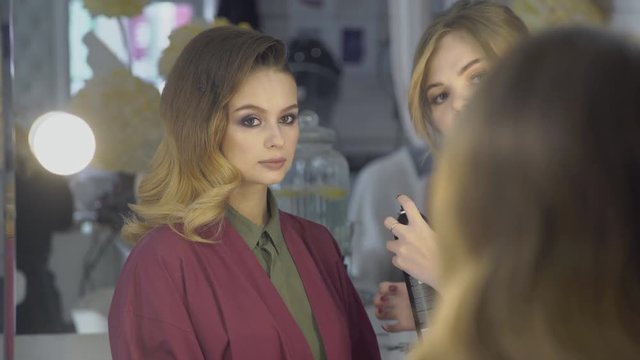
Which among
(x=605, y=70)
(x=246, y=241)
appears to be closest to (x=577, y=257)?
(x=605, y=70)

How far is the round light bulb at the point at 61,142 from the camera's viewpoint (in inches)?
94.0

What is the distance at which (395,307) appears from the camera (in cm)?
176

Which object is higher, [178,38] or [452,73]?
[178,38]

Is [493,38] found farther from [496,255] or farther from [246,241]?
[496,255]

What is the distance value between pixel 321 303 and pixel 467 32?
490 millimetres

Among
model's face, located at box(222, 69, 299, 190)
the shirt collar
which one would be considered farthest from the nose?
the shirt collar

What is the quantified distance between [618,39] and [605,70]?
35 millimetres

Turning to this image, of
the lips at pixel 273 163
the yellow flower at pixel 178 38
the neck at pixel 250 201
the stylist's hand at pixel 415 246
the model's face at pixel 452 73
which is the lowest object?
the stylist's hand at pixel 415 246

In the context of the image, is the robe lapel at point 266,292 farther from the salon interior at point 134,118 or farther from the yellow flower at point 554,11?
the yellow flower at point 554,11

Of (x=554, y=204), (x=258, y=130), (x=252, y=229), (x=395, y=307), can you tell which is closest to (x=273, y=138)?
(x=258, y=130)

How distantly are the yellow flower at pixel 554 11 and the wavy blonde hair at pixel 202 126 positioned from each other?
0.96m

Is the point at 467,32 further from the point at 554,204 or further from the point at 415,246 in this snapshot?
the point at 554,204

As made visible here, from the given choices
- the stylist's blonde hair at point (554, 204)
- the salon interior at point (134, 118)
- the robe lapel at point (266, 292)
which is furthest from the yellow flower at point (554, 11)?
the stylist's blonde hair at point (554, 204)

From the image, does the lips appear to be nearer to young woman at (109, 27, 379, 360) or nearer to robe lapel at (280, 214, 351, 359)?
young woman at (109, 27, 379, 360)
